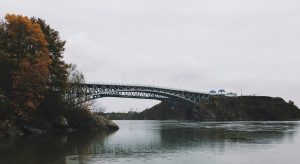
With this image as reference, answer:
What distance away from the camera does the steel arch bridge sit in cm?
13350

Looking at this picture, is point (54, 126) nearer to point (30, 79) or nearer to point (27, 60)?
point (30, 79)

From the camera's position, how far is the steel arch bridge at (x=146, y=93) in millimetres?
133500

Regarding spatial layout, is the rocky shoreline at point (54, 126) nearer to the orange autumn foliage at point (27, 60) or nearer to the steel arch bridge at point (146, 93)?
the orange autumn foliage at point (27, 60)

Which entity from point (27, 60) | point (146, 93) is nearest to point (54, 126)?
point (27, 60)

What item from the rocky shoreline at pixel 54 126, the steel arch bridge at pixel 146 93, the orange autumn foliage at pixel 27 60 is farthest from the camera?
the steel arch bridge at pixel 146 93

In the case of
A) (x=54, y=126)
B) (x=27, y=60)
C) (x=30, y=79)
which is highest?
(x=27, y=60)

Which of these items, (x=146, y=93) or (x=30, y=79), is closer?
(x=30, y=79)

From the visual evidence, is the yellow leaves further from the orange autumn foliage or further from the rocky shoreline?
the rocky shoreline

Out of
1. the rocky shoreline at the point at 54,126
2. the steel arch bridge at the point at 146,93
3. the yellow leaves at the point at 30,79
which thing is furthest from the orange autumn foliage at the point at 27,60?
the steel arch bridge at the point at 146,93

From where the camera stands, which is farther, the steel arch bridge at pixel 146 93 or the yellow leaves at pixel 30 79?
the steel arch bridge at pixel 146 93

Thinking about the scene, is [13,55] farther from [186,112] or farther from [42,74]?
[186,112]

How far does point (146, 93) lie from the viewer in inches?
6245

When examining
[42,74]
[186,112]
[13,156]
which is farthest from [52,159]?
Result: [186,112]

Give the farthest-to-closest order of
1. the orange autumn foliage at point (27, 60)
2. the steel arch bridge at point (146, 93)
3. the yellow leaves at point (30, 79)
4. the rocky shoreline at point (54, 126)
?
the steel arch bridge at point (146, 93) → the orange autumn foliage at point (27, 60) → the yellow leaves at point (30, 79) → the rocky shoreline at point (54, 126)
